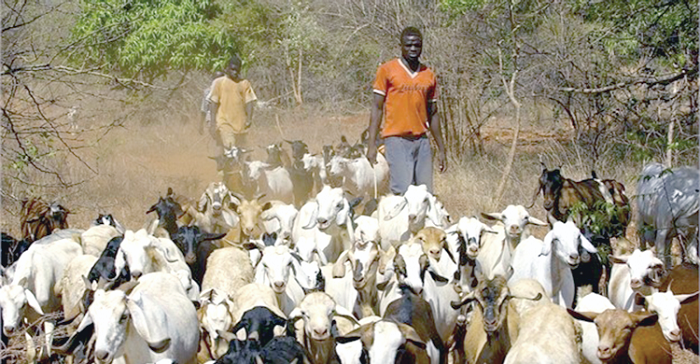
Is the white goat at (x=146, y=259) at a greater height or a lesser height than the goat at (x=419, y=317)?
greater

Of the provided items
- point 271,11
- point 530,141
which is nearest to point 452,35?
point 530,141

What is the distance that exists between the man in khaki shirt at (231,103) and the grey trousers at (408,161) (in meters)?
4.20

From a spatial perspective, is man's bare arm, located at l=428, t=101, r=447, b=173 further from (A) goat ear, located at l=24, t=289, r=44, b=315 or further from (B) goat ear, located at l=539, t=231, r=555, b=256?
(A) goat ear, located at l=24, t=289, r=44, b=315

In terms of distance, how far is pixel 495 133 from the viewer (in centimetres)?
2109

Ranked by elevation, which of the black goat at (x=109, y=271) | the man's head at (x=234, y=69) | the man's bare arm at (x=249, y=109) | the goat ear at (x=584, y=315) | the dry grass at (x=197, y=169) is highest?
the man's head at (x=234, y=69)

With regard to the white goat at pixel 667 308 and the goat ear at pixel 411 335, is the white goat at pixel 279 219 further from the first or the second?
the white goat at pixel 667 308

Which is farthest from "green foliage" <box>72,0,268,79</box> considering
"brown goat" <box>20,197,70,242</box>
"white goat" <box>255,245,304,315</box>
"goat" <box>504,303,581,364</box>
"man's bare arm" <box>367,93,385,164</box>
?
"goat" <box>504,303,581,364</box>

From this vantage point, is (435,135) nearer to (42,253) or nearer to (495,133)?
(42,253)

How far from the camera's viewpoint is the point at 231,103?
14.2m

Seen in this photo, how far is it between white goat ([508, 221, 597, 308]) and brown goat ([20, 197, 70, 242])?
4955 millimetres

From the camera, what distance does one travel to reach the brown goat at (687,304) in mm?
8141

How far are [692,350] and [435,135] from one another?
338cm

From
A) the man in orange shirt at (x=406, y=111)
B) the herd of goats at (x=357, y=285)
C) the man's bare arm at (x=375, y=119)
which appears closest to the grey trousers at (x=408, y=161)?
the man in orange shirt at (x=406, y=111)

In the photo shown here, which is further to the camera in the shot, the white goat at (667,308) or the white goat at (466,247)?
the white goat at (466,247)
